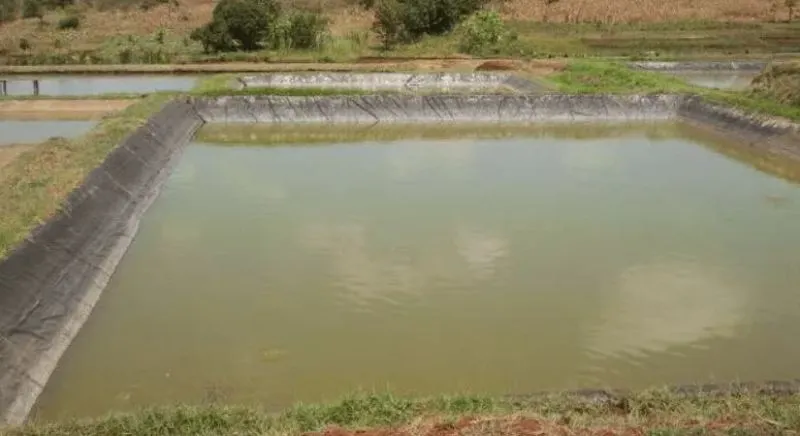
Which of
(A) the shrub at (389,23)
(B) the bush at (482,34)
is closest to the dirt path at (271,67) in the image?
(B) the bush at (482,34)

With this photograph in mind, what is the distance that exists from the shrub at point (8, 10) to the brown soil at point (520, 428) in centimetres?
4846

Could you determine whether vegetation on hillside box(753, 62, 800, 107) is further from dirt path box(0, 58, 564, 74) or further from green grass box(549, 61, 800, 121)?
dirt path box(0, 58, 564, 74)

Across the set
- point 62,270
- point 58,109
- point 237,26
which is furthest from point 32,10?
point 62,270

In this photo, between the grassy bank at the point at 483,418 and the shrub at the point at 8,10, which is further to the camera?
the shrub at the point at 8,10

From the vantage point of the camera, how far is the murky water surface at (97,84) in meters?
22.7

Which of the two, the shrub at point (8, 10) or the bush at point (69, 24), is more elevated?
the shrub at point (8, 10)

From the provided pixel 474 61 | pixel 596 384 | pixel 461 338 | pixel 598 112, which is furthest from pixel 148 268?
pixel 474 61

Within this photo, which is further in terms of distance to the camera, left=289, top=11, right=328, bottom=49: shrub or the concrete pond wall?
left=289, top=11, right=328, bottom=49: shrub

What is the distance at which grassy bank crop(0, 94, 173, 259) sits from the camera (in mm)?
8227

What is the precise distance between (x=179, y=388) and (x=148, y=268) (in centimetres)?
331

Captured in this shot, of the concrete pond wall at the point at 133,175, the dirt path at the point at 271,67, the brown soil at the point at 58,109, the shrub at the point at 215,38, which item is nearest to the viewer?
the concrete pond wall at the point at 133,175

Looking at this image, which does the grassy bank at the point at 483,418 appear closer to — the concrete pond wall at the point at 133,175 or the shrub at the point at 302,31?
the concrete pond wall at the point at 133,175

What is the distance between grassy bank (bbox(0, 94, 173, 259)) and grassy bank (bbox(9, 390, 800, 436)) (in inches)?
129

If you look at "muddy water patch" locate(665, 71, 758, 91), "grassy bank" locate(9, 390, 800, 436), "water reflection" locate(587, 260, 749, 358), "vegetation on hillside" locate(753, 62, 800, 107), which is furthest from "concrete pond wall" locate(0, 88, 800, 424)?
"muddy water patch" locate(665, 71, 758, 91)
